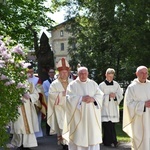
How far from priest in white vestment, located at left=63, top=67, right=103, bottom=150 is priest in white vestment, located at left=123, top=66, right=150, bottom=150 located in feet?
2.21

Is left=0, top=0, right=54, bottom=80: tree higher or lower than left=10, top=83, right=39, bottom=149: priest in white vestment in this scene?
higher

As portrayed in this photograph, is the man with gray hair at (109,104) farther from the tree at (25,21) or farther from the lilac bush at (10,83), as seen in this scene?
the tree at (25,21)

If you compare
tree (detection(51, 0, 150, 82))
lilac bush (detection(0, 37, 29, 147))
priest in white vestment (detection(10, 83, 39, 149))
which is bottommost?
priest in white vestment (detection(10, 83, 39, 149))

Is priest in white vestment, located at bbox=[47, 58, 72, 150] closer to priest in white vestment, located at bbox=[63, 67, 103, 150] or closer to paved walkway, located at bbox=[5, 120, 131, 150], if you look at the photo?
paved walkway, located at bbox=[5, 120, 131, 150]

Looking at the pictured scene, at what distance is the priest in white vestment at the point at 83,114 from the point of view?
8.03 m

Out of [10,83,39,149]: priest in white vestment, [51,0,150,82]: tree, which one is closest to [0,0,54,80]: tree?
[51,0,150,82]: tree

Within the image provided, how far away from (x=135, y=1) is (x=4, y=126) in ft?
33.4

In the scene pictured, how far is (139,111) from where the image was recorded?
8.06 m

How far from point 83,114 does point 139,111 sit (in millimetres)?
1189

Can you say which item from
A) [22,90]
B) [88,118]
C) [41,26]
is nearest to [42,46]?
[41,26]

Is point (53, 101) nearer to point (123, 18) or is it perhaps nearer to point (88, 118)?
point (88, 118)

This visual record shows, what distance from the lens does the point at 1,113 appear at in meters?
5.69

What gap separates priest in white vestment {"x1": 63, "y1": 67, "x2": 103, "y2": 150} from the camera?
803 cm

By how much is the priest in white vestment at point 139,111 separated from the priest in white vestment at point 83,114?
67 centimetres
